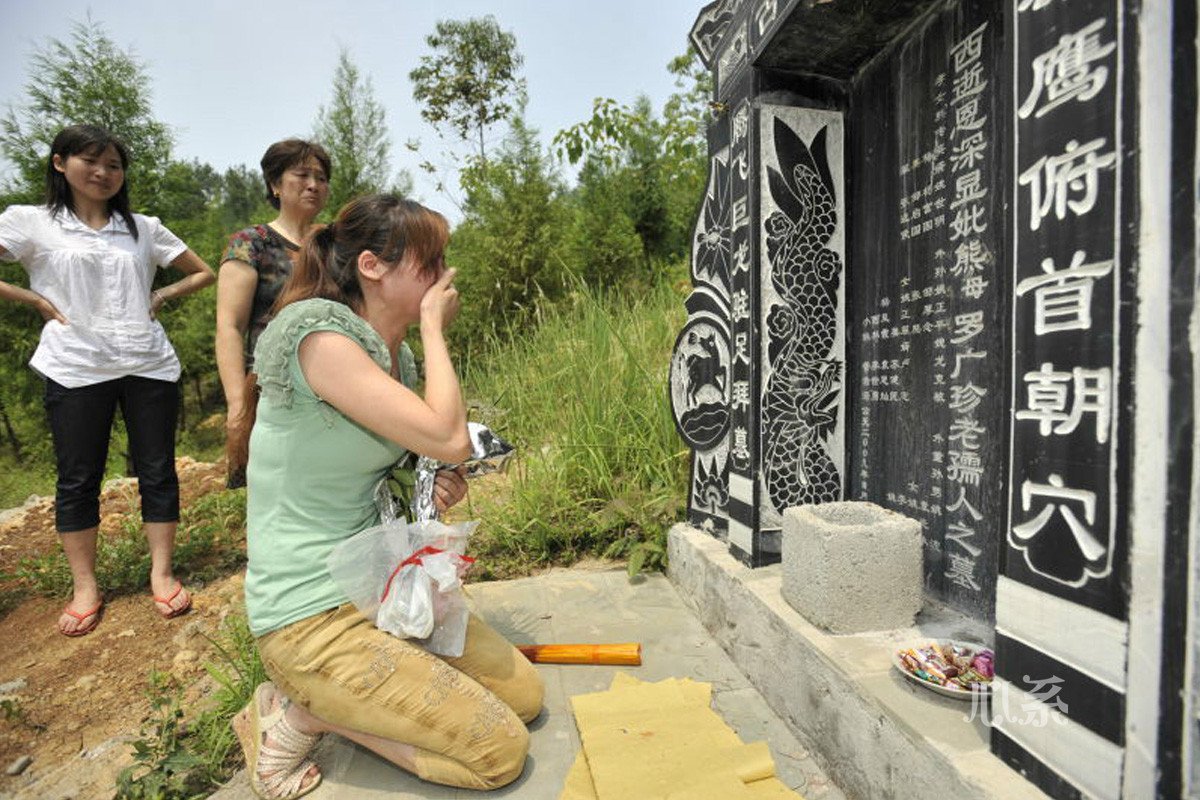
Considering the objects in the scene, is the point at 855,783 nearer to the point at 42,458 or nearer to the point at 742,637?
the point at 742,637

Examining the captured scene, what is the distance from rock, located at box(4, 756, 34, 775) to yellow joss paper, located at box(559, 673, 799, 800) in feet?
5.35

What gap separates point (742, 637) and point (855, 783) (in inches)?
24.1

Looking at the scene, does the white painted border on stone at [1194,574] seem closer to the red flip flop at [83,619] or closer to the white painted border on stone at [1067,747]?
the white painted border on stone at [1067,747]

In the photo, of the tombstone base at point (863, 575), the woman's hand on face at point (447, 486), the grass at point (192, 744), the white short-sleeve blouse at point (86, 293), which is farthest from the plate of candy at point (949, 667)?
the white short-sleeve blouse at point (86, 293)

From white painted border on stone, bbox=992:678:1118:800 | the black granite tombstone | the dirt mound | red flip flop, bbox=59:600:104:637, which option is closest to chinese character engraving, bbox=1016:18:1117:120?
the black granite tombstone

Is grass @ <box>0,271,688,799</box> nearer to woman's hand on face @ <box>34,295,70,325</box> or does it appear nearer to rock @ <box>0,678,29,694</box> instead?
rock @ <box>0,678,29,694</box>

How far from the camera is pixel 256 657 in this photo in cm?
204

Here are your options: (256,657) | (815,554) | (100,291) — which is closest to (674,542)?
(815,554)

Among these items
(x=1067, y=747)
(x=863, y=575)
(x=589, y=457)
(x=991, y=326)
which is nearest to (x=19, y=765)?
(x=589, y=457)

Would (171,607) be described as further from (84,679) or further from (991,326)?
(991,326)

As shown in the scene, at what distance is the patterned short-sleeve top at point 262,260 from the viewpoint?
246cm

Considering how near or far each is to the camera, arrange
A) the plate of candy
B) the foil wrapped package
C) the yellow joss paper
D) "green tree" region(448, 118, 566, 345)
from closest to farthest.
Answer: the plate of candy < the yellow joss paper < the foil wrapped package < "green tree" region(448, 118, 566, 345)

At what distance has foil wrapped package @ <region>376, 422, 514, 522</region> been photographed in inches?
69.4

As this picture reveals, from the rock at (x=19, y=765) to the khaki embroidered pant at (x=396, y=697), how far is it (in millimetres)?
1067
